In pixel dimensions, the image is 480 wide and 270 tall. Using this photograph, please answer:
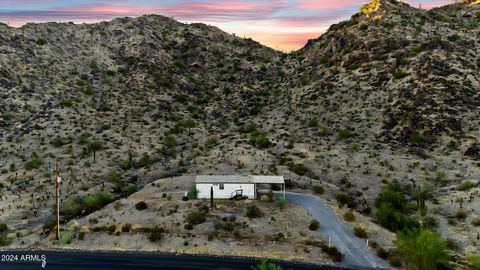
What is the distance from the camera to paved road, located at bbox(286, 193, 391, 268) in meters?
42.6

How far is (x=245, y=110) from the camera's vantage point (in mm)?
108625

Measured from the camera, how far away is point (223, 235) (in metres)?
48.0

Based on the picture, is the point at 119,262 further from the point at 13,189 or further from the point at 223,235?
the point at 13,189

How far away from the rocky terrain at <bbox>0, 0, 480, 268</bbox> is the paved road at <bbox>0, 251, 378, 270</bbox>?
34.7ft

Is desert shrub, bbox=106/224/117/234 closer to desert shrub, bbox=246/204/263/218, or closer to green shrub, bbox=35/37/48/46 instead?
desert shrub, bbox=246/204/263/218

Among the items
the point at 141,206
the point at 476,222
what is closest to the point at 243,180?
the point at 141,206

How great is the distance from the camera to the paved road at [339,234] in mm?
42594

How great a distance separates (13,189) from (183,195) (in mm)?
25793

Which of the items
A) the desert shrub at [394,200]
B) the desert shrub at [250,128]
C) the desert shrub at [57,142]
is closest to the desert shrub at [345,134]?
the desert shrub at [250,128]

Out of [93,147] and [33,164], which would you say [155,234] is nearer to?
[33,164]

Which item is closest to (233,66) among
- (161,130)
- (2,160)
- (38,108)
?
(161,130)

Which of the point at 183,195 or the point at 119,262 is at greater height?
the point at 183,195

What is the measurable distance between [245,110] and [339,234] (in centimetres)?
6355

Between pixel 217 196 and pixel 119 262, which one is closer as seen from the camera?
pixel 119 262
